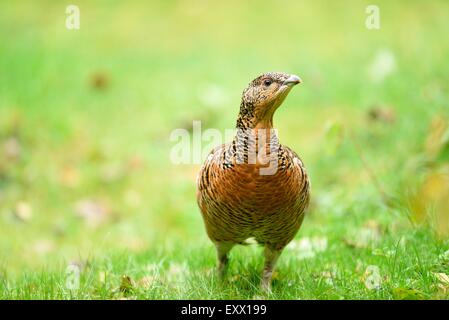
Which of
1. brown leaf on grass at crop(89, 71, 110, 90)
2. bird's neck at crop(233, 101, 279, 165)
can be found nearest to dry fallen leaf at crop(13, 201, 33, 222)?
brown leaf on grass at crop(89, 71, 110, 90)

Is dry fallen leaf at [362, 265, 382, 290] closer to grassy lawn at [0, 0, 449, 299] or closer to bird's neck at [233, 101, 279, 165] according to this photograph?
grassy lawn at [0, 0, 449, 299]

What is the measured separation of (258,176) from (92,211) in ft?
12.6

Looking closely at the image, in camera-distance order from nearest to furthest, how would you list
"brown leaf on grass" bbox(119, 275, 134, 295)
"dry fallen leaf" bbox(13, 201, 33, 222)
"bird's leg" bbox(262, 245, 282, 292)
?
"brown leaf on grass" bbox(119, 275, 134, 295)
"bird's leg" bbox(262, 245, 282, 292)
"dry fallen leaf" bbox(13, 201, 33, 222)

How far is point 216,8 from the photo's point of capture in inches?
409

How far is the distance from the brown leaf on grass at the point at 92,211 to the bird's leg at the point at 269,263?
3.17m

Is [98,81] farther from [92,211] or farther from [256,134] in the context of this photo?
[256,134]

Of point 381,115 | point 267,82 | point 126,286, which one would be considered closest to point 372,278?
point 267,82

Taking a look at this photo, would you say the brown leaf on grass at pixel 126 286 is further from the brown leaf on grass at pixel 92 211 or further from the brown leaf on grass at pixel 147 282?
the brown leaf on grass at pixel 92 211

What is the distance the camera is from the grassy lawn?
3953mm

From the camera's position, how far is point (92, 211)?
680 centimetres

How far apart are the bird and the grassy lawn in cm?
44

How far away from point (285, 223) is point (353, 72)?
5.23 meters
